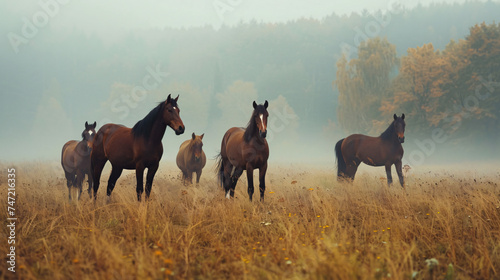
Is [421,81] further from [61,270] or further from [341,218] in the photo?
[61,270]

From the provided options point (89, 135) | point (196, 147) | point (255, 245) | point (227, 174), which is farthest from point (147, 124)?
point (196, 147)

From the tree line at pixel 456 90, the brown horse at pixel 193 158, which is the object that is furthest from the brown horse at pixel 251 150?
the tree line at pixel 456 90

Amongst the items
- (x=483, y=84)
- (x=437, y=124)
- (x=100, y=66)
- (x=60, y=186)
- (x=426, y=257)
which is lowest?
(x=426, y=257)

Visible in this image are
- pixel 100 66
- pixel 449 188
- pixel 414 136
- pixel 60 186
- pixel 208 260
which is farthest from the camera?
pixel 100 66

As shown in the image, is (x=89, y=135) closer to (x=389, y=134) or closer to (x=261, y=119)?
(x=261, y=119)

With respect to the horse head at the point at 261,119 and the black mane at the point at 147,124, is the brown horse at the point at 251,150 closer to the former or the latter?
the horse head at the point at 261,119

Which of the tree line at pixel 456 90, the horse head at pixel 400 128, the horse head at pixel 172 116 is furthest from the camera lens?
the tree line at pixel 456 90

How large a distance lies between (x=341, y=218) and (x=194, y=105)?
4451 cm

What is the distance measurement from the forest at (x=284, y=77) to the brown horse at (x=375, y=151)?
11412 millimetres

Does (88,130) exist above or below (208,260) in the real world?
above

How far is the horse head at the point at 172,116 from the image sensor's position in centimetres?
663

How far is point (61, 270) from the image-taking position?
3.62m

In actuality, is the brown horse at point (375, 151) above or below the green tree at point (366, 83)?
below

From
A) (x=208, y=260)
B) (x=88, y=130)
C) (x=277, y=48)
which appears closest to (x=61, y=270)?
(x=208, y=260)
